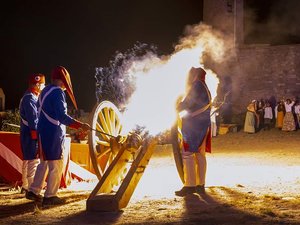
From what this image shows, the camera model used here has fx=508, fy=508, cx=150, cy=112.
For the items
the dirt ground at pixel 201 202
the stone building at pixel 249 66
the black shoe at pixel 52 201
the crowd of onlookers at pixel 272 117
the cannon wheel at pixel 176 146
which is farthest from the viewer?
the stone building at pixel 249 66

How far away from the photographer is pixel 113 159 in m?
7.00

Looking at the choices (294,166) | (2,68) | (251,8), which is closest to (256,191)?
(294,166)

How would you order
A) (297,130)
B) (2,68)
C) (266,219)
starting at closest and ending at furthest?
(266,219) → (297,130) → (2,68)

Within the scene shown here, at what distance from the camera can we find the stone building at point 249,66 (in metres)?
24.6

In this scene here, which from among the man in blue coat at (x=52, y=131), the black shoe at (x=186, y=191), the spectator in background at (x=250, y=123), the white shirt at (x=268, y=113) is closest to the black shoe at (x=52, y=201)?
the man in blue coat at (x=52, y=131)

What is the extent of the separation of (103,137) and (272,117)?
47.9 ft

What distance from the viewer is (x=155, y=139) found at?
7.16m

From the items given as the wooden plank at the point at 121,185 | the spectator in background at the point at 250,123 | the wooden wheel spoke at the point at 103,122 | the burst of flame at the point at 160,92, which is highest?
the burst of flame at the point at 160,92

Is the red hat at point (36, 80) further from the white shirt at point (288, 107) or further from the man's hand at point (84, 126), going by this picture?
the white shirt at point (288, 107)

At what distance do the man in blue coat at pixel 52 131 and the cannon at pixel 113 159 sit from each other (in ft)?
1.54

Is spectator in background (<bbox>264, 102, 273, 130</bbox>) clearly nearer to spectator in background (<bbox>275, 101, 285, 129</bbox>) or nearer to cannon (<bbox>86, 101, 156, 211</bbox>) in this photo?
spectator in background (<bbox>275, 101, 285, 129</bbox>)

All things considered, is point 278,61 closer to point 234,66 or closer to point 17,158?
point 234,66

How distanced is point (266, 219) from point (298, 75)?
67.1 ft

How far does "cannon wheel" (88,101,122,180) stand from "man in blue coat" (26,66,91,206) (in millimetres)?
471
